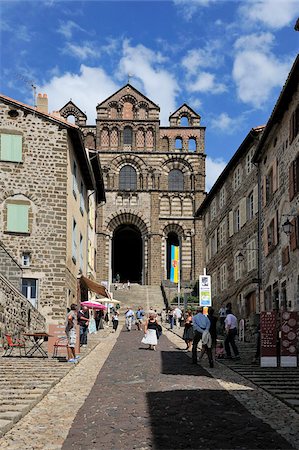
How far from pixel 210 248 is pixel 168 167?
21.6 metres

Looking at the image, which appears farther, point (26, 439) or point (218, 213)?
point (218, 213)

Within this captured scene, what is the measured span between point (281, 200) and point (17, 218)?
32.1 ft

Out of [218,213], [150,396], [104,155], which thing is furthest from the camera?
[104,155]

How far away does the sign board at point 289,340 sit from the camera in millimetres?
14922

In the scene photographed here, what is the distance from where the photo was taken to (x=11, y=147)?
25.7 meters

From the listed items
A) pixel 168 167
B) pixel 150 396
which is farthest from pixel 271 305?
pixel 168 167

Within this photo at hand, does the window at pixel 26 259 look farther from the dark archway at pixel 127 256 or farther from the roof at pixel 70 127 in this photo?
the dark archway at pixel 127 256

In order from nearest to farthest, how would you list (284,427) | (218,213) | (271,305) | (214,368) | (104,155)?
(284,427)
(214,368)
(271,305)
(218,213)
(104,155)

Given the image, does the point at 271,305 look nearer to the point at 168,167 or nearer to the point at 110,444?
the point at 110,444

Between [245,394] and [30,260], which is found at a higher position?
[30,260]

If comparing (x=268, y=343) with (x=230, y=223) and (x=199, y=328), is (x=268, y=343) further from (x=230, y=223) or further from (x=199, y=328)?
(x=230, y=223)

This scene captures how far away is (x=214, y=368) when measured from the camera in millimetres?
14625

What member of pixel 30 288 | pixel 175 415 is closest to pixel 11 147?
pixel 30 288

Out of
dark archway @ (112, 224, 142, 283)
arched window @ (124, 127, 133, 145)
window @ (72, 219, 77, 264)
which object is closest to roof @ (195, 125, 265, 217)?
window @ (72, 219, 77, 264)
